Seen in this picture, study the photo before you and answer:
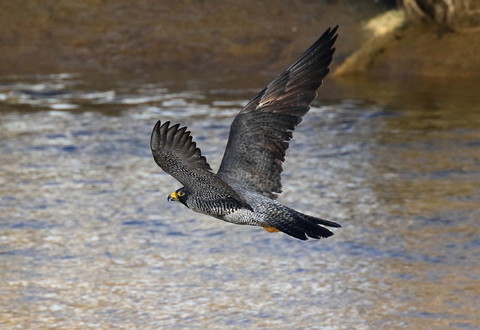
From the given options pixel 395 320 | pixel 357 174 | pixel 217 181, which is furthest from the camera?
pixel 357 174

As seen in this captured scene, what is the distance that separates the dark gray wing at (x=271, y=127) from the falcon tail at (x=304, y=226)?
0.77 meters

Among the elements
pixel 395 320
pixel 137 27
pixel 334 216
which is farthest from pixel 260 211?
pixel 137 27

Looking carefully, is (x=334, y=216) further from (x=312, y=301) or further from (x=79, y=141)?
(x=79, y=141)

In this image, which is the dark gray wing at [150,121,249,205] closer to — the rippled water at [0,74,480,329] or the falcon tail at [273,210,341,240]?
the falcon tail at [273,210,341,240]

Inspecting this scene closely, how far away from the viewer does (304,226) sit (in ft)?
22.4

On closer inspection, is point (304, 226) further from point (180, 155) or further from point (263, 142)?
point (263, 142)

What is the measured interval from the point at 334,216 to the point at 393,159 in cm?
212

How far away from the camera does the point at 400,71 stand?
1683cm

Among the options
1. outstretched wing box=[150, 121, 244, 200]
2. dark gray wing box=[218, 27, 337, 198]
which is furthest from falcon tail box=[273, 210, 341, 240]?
dark gray wing box=[218, 27, 337, 198]

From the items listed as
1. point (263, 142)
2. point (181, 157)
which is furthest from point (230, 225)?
point (181, 157)

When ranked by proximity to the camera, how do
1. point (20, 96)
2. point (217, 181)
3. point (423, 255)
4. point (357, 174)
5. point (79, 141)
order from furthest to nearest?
point (20, 96) < point (79, 141) < point (357, 174) < point (423, 255) < point (217, 181)

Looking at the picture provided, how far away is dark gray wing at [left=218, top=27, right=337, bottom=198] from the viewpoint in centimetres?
775

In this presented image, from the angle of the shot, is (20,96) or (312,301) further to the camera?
(20,96)

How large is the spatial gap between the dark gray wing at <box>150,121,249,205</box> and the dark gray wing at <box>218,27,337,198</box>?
1.80 ft
